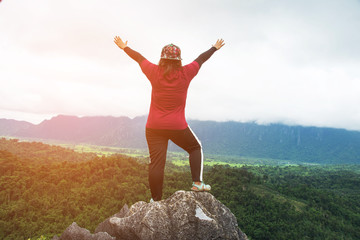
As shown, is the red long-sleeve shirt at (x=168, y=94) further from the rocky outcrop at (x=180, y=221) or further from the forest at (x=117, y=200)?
the forest at (x=117, y=200)

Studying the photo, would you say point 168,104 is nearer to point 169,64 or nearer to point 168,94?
point 168,94

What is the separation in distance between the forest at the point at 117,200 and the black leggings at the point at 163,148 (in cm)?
3487

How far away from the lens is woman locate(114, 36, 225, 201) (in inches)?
196

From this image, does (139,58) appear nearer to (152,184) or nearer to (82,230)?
(152,184)

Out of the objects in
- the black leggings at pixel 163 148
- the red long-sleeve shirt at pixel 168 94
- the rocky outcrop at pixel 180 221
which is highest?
the red long-sleeve shirt at pixel 168 94

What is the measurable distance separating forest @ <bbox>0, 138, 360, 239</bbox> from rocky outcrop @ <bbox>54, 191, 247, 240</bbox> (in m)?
33.7

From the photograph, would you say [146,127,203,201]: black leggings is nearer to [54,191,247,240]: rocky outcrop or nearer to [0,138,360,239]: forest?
[54,191,247,240]: rocky outcrop

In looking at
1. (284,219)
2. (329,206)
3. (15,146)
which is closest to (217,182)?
(284,219)

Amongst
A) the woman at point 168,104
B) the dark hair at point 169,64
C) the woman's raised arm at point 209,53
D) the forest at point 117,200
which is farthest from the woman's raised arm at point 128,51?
the forest at point 117,200

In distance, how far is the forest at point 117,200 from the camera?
40.5 m

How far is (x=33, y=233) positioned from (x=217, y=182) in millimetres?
41230

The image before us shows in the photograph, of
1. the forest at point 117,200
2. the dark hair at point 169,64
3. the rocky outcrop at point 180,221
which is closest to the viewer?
the dark hair at point 169,64

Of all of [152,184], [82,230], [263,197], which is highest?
[152,184]

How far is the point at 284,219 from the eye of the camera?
57.6m
